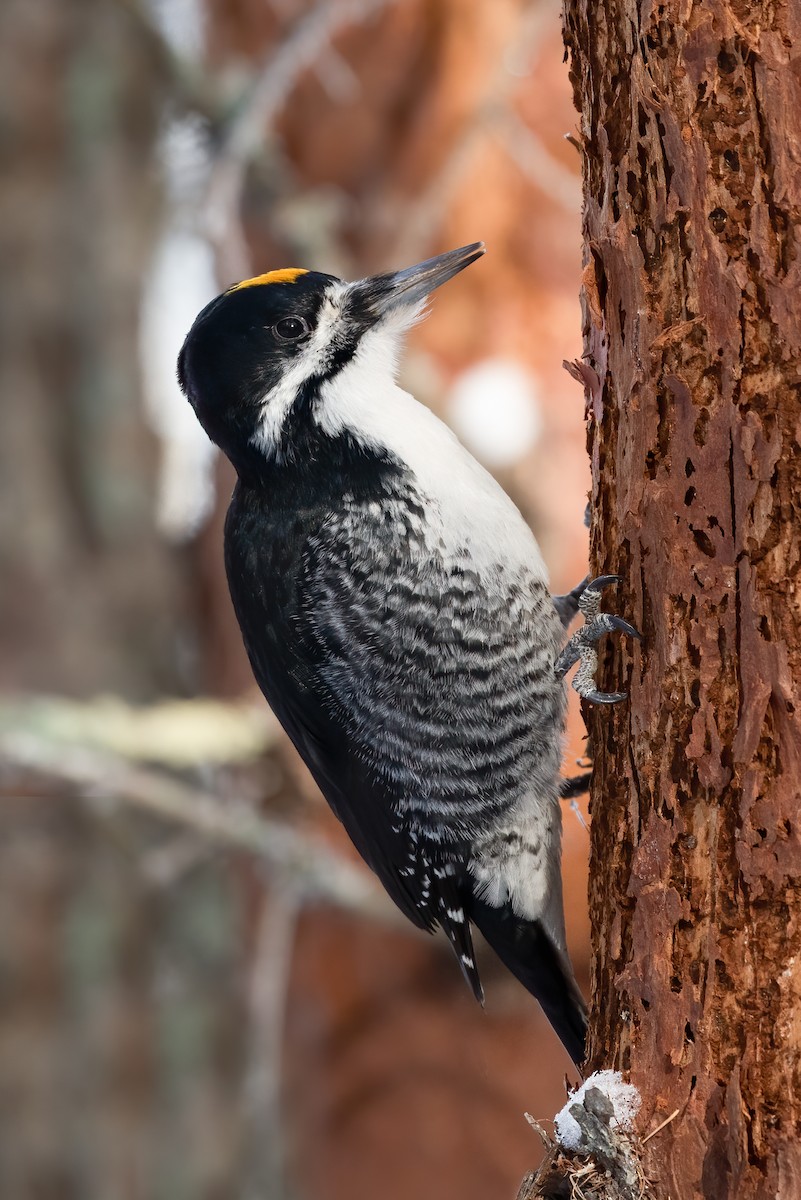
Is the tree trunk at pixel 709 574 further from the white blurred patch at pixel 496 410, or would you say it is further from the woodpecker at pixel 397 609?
the white blurred patch at pixel 496 410

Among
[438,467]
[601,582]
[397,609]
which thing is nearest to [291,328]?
[438,467]

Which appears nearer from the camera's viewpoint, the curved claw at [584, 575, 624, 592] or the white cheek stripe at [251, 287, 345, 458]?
the curved claw at [584, 575, 624, 592]

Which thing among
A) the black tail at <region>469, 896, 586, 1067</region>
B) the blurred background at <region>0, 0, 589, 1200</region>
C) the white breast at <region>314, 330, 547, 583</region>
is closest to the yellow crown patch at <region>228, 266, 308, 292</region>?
the white breast at <region>314, 330, 547, 583</region>

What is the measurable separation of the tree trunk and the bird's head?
57cm

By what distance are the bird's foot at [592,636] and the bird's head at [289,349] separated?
0.50m

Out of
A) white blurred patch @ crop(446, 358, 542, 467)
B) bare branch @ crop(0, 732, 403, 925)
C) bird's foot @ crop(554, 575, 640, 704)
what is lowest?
bird's foot @ crop(554, 575, 640, 704)

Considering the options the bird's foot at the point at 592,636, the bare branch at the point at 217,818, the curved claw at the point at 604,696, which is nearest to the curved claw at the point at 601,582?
the bird's foot at the point at 592,636

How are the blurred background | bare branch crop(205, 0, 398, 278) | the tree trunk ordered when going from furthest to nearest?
the blurred background
bare branch crop(205, 0, 398, 278)
the tree trunk

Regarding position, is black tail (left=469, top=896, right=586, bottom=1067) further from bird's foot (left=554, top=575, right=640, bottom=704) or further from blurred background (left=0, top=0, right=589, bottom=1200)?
blurred background (left=0, top=0, right=589, bottom=1200)

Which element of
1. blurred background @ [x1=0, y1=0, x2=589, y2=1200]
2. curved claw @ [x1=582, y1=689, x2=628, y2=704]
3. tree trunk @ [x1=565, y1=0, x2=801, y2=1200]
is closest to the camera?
tree trunk @ [x1=565, y1=0, x2=801, y2=1200]

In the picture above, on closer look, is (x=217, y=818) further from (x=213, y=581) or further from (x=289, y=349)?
(x=289, y=349)

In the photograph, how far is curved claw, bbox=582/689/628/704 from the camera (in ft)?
4.48

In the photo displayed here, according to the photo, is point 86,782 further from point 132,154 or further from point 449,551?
point 132,154

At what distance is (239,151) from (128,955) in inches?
112
